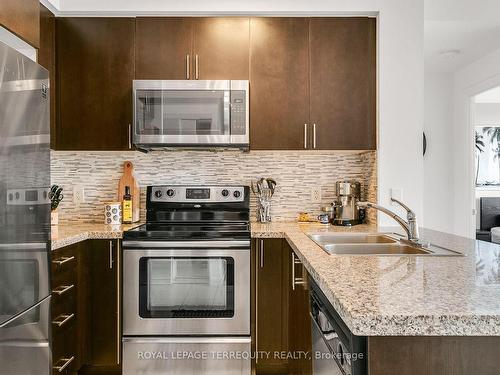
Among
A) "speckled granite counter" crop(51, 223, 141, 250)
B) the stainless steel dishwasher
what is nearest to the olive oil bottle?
"speckled granite counter" crop(51, 223, 141, 250)

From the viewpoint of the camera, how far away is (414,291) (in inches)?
37.7

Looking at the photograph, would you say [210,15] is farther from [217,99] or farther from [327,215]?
[327,215]

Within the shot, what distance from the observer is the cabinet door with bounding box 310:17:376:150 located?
2648mm

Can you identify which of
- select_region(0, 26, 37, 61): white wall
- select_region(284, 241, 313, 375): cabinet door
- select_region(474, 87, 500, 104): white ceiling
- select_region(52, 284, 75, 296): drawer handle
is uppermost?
select_region(474, 87, 500, 104): white ceiling

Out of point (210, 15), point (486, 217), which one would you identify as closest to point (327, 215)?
point (210, 15)

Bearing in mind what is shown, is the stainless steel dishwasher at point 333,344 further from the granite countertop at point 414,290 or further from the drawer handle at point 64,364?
the drawer handle at point 64,364

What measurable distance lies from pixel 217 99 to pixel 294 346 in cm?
148

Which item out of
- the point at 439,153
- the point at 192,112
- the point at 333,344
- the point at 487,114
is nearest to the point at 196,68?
the point at 192,112

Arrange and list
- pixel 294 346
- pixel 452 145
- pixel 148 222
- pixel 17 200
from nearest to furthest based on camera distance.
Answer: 1. pixel 17 200
2. pixel 294 346
3. pixel 148 222
4. pixel 452 145

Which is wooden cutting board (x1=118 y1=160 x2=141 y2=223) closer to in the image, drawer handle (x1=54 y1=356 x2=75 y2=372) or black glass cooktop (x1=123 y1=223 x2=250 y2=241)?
black glass cooktop (x1=123 y1=223 x2=250 y2=241)

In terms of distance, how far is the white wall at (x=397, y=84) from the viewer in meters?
2.62

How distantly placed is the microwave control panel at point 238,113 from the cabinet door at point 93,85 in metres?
0.66

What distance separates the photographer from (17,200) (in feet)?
4.87

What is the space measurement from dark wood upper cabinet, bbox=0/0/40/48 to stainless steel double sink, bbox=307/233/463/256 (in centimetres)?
155
